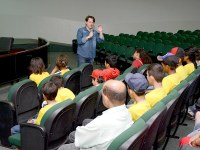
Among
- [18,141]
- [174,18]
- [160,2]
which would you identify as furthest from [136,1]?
[18,141]

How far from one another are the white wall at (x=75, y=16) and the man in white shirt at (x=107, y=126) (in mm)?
10330

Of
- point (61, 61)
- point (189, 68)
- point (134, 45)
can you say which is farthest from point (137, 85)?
point (134, 45)

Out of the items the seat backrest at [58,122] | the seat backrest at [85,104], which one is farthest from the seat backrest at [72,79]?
the seat backrest at [58,122]

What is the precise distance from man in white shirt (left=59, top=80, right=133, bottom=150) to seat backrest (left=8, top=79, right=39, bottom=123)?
1.48m

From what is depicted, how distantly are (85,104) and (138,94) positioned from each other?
0.59 m

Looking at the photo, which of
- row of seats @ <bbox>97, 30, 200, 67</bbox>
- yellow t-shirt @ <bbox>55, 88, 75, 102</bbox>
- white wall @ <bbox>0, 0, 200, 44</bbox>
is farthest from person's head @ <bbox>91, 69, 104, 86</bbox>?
white wall @ <bbox>0, 0, 200, 44</bbox>

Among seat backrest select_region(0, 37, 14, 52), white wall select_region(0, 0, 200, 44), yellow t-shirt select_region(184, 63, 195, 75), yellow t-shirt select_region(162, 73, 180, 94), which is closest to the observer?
yellow t-shirt select_region(162, 73, 180, 94)

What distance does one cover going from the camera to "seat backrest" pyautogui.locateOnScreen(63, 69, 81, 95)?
4703 millimetres

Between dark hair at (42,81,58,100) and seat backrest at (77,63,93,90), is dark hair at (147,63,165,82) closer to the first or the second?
dark hair at (42,81,58,100)

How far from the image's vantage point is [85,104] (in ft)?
11.3

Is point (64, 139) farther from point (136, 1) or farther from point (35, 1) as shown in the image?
point (136, 1)

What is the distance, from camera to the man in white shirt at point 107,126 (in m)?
2.45

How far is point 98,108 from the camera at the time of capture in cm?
393

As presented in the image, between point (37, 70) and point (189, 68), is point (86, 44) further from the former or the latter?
point (189, 68)
